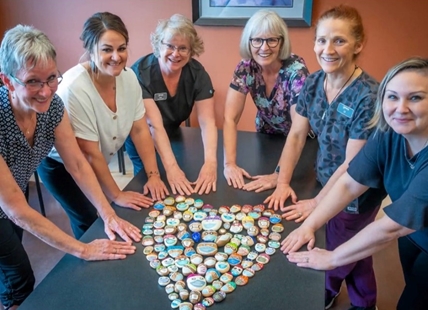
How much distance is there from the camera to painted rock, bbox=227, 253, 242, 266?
1.23 metres

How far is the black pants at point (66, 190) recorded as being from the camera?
177cm

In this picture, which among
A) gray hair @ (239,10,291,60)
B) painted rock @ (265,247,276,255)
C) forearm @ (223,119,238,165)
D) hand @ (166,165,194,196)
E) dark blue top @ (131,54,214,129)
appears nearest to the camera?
painted rock @ (265,247,276,255)

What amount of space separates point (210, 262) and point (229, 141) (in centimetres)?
79

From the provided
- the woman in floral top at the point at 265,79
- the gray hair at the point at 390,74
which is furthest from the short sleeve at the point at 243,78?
the gray hair at the point at 390,74

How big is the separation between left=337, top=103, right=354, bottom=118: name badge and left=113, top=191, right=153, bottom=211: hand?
79 cm

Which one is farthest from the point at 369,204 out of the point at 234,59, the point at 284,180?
the point at 234,59

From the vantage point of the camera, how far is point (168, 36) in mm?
1785

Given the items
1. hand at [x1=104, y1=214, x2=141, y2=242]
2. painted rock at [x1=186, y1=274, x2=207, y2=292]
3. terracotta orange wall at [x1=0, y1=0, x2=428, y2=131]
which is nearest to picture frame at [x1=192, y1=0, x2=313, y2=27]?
terracotta orange wall at [x1=0, y1=0, x2=428, y2=131]

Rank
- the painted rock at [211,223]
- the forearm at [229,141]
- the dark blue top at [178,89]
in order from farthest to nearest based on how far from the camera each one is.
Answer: the dark blue top at [178,89]
the forearm at [229,141]
the painted rock at [211,223]

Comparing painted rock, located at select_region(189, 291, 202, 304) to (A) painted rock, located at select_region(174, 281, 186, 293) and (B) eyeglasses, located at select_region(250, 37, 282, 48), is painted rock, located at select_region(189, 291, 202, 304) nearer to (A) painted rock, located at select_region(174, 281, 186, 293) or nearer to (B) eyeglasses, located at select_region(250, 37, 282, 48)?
(A) painted rock, located at select_region(174, 281, 186, 293)

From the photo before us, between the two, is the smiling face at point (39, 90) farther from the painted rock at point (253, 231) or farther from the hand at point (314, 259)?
the hand at point (314, 259)

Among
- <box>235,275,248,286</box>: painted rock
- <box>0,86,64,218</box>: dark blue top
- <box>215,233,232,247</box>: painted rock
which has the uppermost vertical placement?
<box>0,86,64,218</box>: dark blue top

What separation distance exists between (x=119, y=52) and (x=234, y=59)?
168 cm

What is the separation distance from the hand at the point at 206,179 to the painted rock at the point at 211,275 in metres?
0.46
